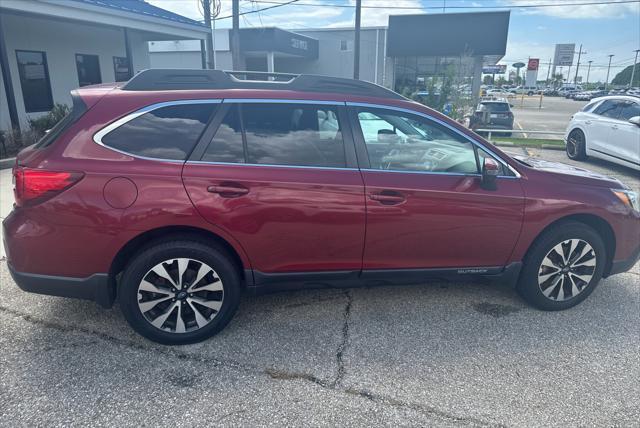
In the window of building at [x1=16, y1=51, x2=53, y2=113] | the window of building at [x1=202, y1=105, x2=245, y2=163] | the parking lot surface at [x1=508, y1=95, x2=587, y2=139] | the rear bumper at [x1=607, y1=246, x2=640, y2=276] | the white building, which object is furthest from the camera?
the parking lot surface at [x1=508, y1=95, x2=587, y2=139]

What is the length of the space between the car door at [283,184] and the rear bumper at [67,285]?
2.69 feet

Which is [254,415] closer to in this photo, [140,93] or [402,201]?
[402,201]

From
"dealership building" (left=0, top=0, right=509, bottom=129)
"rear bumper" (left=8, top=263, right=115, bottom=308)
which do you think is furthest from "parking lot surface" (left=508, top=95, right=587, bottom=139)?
"rear bumper" (left=8, top=263, right=115, bottom=308)

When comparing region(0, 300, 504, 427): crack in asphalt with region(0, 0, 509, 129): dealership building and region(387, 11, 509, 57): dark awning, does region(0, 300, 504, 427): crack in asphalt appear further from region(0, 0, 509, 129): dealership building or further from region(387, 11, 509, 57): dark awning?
region(387, 11, 509, 57): dark awning

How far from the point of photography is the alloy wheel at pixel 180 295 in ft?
10.1

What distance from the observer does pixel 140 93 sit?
3.15 meters

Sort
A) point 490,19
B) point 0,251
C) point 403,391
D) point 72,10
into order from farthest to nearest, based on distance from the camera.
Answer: point 490,19 < point 72,10 < point 0,251 < point 403,391

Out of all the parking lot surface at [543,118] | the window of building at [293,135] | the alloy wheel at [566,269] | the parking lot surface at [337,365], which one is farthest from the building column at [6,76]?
the parking lot surface at [543,118]

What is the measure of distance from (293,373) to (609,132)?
378 inches

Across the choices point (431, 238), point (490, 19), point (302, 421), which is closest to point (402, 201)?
point (431, 238)

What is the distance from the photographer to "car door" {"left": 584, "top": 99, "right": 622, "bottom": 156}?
9.74 metres

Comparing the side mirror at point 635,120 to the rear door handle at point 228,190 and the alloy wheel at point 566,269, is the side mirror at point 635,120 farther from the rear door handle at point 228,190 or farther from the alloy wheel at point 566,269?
the rear door handle at point 228,190

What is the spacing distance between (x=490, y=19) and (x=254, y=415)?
29.4m

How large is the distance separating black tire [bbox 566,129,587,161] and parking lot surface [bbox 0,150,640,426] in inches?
315
